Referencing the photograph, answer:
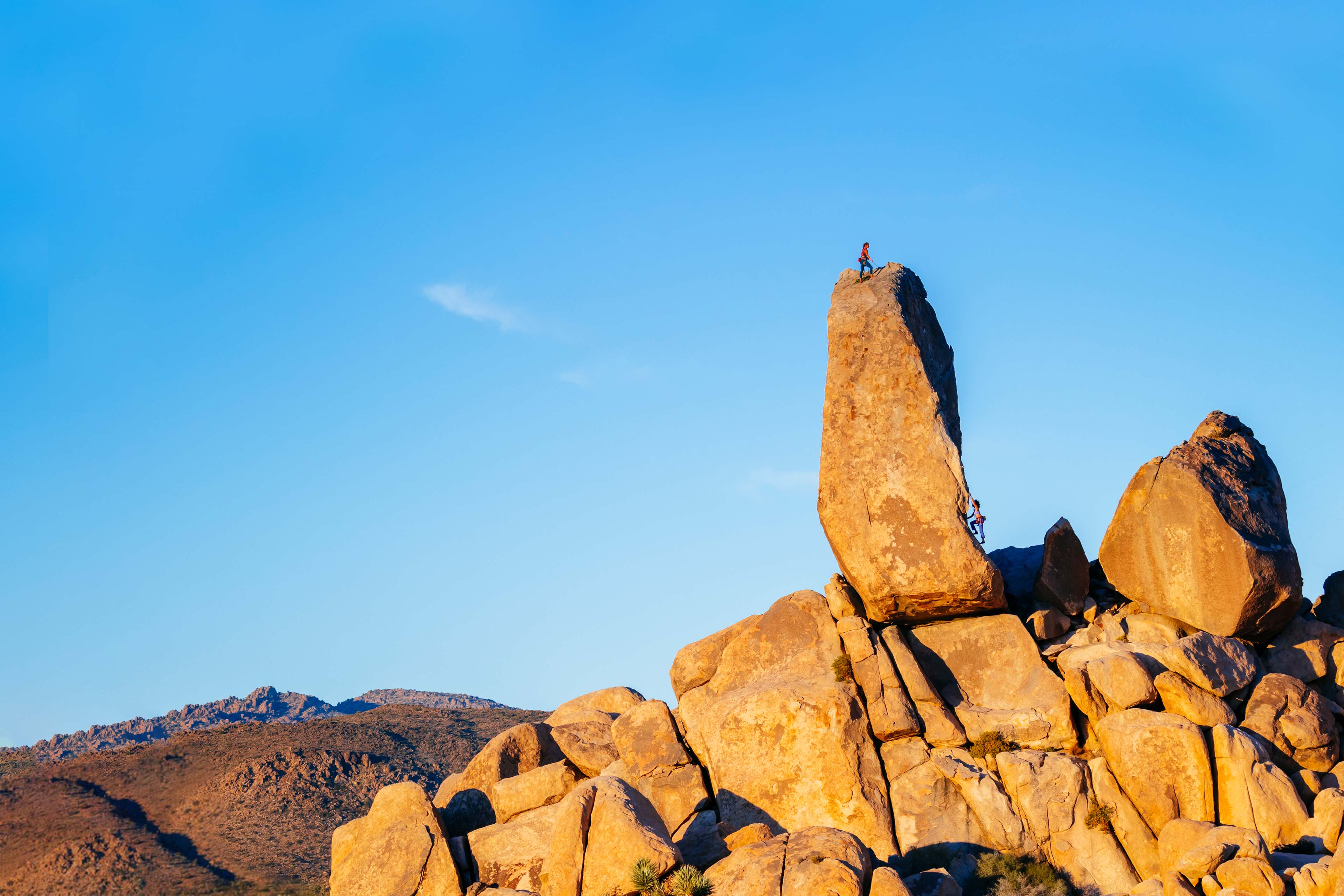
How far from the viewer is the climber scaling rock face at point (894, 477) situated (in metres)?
29.7

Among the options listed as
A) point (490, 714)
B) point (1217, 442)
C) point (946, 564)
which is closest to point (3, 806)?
point (490, 714)

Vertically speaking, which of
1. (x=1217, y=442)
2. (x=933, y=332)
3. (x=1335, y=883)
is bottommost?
(x=1335, y=883)

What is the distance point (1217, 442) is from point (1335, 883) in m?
14.5

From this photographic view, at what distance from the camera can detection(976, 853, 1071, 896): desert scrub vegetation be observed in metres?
23.8

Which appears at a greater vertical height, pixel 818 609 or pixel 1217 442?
pixel 1217 442

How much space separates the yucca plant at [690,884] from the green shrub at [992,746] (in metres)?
8.86

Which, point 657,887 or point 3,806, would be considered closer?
point 657,887

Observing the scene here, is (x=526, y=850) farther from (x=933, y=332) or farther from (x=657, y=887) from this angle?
(x=933, y=332)

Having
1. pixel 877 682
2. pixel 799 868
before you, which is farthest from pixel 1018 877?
pixel 877 682

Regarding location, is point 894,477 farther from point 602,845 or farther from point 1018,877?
point 602,845

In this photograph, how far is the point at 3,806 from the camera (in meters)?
59.3

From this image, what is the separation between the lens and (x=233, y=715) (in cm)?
12181

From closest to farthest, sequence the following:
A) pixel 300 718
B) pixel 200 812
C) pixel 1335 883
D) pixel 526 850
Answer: pixel 1335 883 < pixel 526 850 < pixel 200 812 < pixel 300 718

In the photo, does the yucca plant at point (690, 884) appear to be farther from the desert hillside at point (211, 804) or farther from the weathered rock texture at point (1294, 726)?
the desert hillside at point (211, 804)
